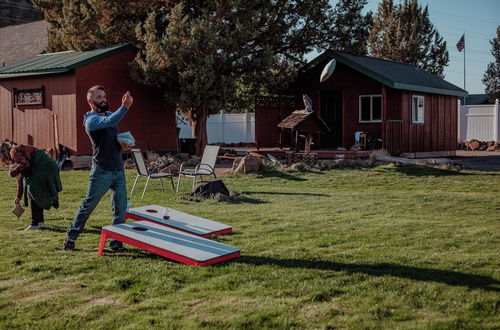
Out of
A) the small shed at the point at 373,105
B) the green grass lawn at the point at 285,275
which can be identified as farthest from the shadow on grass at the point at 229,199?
the small shed at the point at 373,105

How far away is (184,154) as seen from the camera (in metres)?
21.0

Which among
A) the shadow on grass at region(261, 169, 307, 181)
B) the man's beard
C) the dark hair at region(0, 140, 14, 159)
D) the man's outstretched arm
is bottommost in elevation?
the shadow on grass at region(261, 169, 307, 181)

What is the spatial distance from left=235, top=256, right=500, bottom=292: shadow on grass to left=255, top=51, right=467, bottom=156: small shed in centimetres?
1381

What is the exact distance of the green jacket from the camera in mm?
7531

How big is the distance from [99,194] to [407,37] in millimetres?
33310

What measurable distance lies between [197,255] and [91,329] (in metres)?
1.83

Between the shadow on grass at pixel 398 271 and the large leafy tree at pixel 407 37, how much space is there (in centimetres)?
3225

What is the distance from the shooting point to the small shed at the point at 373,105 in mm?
19734

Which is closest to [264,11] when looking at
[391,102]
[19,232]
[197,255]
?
[391,102]

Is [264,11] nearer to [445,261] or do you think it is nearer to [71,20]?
[71,20]

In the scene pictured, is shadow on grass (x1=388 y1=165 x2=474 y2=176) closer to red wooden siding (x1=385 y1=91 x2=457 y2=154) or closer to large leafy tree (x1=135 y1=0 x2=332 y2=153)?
red wooden siding (x1=385 y1=91 x2=457 y2=154)

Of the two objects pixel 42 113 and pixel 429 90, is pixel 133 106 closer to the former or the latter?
pixel 42 113

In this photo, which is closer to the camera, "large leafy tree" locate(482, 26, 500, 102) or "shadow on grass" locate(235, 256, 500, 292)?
"shadow on grass" locate(235, 256, 500, 292)

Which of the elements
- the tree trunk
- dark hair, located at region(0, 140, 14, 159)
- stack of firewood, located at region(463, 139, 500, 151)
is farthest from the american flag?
dark hair, located at region(0, 140, 14, 159)
